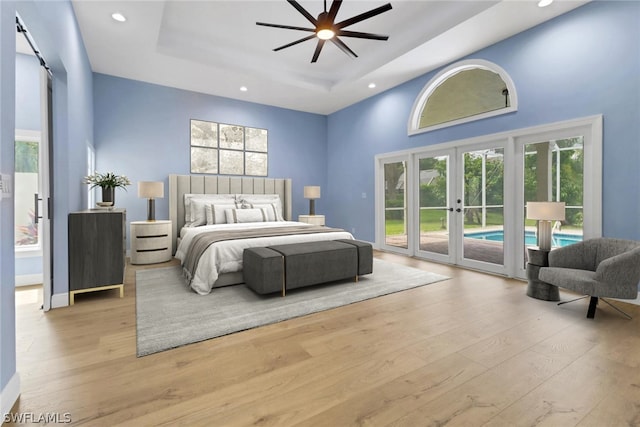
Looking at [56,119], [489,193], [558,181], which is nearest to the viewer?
[56,119]

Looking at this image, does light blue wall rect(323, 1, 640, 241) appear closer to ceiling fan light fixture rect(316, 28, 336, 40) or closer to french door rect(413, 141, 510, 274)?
french door rect(413, 141, 510, 274)

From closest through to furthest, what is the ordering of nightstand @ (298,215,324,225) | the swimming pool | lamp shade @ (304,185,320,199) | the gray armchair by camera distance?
the gray armchair → the swimming pool → nightstand @ (298,215,324,225) → lamp shade @ (304,185,320,199)

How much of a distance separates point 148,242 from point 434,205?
459 centimetres

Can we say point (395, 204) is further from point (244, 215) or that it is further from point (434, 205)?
point (244, 215)

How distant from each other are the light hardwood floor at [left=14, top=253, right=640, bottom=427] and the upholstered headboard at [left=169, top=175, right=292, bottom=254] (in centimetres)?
262

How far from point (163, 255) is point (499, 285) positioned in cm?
471

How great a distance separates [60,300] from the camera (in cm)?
272

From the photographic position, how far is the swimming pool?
3.37m

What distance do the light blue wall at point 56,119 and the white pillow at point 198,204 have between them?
1.65 m

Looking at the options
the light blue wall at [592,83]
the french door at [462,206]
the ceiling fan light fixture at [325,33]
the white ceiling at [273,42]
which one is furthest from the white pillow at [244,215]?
the light blue wall at [592,83]

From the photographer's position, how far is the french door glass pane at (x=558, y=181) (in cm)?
329

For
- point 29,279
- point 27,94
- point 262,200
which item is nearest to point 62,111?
point 27,94

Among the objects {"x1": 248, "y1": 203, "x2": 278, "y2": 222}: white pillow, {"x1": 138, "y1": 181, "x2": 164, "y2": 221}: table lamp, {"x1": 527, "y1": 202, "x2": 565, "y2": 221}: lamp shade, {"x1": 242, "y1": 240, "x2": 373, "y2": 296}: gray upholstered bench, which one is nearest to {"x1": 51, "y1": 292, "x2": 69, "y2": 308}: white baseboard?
{"x1": 242, "y1": 240, "x2": 373, "y2": 296}: gray upholstered bench

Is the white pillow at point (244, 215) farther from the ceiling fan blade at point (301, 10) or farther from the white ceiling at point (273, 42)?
the ceiling fan blade at point (301, 10)
